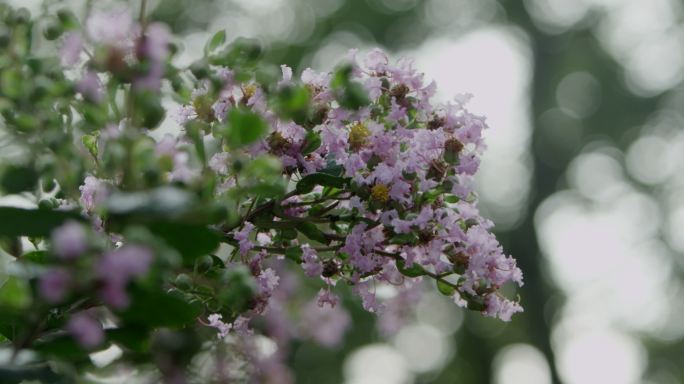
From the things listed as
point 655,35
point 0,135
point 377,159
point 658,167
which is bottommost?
point 658,167

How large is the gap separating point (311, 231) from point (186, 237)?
0.48 meters

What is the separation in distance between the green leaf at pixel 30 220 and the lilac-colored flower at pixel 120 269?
0.15 m

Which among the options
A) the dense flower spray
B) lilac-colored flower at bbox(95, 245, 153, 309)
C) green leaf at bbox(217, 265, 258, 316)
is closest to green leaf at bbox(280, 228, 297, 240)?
the dense flower spray

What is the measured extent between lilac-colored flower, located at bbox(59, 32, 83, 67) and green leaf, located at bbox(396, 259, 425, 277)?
1.77 ft

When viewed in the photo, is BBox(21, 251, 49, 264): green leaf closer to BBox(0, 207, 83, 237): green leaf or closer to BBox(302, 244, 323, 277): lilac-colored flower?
BBox(0, 207, 83, 237): green leaf

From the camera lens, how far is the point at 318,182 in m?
1.30

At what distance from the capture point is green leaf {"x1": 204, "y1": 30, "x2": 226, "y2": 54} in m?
1.13

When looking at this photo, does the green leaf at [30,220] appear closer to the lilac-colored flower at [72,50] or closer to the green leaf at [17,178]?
the green leaf at [17,178]

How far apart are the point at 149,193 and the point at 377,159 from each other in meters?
0.54

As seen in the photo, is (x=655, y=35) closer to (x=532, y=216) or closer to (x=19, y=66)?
(x=532, y=216)

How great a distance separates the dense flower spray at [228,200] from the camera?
82cm

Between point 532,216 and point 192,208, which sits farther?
point 532,216

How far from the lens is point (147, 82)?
35.3 inches

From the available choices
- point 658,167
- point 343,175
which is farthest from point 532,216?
point 343,175
